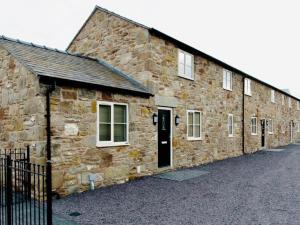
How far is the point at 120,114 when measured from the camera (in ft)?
28.8

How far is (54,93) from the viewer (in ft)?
22.2

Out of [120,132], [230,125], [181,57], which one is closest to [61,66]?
[120,132]

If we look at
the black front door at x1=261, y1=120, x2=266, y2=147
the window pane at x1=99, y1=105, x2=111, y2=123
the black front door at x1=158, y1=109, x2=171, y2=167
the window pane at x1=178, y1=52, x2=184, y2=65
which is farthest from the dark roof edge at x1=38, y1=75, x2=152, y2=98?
the black front door at x1=261, y1=120, x2=266, y2=147

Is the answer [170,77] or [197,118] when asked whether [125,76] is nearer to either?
[170,77]

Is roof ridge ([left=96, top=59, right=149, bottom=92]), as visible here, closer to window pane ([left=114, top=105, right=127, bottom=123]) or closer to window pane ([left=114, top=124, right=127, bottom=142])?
window pane ([left=114, top=105, right=127, bottom=123])

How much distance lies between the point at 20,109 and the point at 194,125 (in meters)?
7.78

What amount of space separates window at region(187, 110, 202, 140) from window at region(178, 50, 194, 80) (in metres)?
1.75

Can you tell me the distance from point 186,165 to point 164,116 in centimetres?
266

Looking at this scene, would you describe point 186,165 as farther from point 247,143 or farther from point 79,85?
point 247,143

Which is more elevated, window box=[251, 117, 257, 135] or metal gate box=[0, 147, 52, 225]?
window box=[251, 117, 257, 135]

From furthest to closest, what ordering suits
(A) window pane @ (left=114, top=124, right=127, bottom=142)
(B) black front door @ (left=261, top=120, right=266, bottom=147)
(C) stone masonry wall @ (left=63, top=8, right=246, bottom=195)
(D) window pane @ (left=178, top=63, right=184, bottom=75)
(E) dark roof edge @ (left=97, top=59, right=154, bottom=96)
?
(B) black front door @ (left=261, top=120, right=266, bottom=147) → (D) window pane @ (left=178, top=63, right=184, bottom=75) → (C) stone masonry wall @ (left=63, top=8, right=246, bottom=195) → (E) dark roof edge @ (left=97, top=59, right=154, bottom=96) → (A) window pane @ (left=114, top=124, right=127, bottom=142)

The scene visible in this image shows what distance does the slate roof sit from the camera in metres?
7.05

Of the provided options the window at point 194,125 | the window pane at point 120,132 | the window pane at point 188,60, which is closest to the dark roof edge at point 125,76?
the window pane at point 120,132

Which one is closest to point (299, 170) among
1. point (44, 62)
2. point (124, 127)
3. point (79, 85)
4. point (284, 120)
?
point (124, 127)
